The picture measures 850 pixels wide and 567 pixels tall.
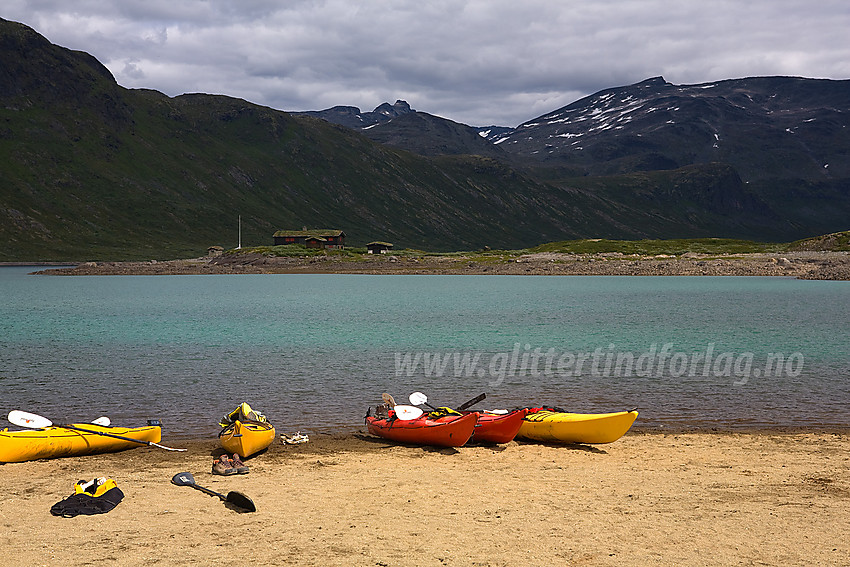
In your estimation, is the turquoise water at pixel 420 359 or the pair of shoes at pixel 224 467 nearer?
the pair of shoes at pixel 224 467

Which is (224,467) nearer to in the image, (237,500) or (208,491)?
(208,491)

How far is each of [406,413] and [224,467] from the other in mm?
5885

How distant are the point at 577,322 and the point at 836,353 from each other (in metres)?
21.8

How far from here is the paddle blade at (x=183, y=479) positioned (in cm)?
1686

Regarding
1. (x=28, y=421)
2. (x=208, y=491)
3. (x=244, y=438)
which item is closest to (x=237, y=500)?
(x=208, y=491)

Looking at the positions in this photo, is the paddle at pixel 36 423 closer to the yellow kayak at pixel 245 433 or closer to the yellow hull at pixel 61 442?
the yellow hull at pixel 61 442

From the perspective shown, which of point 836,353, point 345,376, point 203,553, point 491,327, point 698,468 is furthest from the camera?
point 491,327

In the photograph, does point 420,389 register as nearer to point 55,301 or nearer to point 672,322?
point 672,322

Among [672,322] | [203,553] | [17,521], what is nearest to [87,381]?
[17,521]

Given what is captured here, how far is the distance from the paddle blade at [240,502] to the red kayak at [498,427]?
26.8ft

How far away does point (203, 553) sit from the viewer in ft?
41.1

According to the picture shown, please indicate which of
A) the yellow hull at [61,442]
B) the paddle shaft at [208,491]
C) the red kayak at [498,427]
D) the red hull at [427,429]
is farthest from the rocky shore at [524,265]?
the paddle shaft at [208,491]

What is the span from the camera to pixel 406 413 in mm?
21859

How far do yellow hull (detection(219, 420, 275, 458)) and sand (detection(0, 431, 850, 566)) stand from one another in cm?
38
